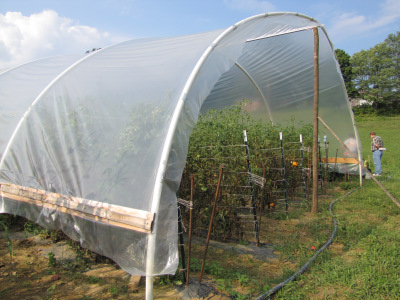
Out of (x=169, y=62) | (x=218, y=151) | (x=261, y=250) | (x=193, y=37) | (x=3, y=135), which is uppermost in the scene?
(x=193, y=37)

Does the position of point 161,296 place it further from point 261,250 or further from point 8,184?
point 8,184

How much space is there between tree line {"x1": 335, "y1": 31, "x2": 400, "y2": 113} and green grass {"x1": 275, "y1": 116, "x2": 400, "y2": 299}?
36.7 meters

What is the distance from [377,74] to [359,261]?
44.1 metres

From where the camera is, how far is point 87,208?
309cm

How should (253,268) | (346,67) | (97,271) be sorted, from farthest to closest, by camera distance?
(346,67), (253,268), (97,271)

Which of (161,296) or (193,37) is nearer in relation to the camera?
(161,296)

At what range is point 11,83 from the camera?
5074 millimetres

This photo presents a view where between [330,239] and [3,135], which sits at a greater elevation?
[3,135]

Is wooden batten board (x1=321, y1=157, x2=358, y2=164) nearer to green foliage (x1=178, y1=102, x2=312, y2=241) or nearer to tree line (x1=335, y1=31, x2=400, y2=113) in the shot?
green foliage (x1=178, y1=102, x2=312, y2=241)

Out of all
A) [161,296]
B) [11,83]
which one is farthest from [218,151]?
[11,83]

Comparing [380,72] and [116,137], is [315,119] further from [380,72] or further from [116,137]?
[380,72]

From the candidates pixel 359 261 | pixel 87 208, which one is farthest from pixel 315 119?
pixel 87 208

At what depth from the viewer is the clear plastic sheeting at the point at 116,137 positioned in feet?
9.16

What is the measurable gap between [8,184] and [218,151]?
9.41 ft
